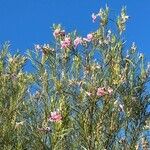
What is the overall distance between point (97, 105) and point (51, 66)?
1.42 meters

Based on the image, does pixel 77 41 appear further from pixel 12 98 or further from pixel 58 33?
pixel 12 98

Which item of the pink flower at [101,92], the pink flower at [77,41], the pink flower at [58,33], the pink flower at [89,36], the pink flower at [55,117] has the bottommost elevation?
the pink flower at [55,117]

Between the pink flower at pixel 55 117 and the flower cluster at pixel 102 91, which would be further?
the flower cluster at pixel 102 91

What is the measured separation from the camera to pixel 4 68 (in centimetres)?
1204

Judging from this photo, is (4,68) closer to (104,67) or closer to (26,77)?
(26,77)

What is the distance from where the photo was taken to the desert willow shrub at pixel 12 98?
1062 centimetres

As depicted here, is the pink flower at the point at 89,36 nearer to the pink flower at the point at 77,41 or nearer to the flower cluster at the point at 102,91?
the pink flower at the point at 77,41

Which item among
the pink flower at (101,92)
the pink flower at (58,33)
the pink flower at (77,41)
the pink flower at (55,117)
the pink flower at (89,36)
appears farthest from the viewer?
the pink flower at (58,33)

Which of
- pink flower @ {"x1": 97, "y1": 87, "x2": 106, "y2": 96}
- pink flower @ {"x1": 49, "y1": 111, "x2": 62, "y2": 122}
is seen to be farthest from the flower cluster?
pink flower @ {"x1": 49, "y1": 111, "x2": 62, "y2": 122}

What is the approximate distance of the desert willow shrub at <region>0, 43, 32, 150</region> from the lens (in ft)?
34.8

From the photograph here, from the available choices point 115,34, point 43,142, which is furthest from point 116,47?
point 43,142

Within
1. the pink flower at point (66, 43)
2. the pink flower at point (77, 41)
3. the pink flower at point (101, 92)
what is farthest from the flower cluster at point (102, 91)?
the pink flower at point (66, 43)

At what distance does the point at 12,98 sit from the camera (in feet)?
36.4

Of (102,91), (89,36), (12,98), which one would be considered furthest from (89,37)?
(12,98)
